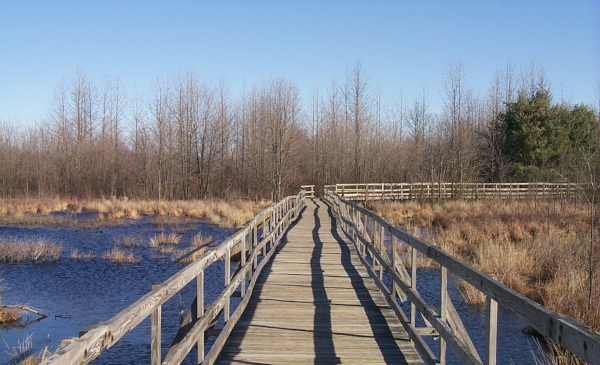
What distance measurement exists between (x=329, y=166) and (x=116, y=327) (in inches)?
1974

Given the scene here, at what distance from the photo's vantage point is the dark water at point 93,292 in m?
8.98

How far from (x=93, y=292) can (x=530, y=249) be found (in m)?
11.3

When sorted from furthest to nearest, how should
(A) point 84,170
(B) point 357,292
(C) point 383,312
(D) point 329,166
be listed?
(D) point 329,166
(A) point 84,170
(B) point 357,292
(C) point 383,312

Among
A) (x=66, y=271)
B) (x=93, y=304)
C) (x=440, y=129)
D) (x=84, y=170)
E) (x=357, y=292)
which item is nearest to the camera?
(x=357, y=292)

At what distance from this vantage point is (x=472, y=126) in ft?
161

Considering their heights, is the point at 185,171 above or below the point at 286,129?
below

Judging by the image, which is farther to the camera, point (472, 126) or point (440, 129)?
point (472, 126)

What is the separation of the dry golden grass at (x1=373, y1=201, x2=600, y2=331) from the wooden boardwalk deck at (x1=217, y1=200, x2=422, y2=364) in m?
3.51

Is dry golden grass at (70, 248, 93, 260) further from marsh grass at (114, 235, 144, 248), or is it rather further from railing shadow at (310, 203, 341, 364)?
railing shadow at (310, 203, 341, 364)

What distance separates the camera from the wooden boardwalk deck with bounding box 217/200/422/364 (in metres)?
5.00

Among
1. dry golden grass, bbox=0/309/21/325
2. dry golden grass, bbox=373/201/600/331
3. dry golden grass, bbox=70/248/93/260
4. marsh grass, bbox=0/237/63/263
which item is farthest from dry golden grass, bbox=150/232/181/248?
dry golden grass, bbox=373/201/600/331

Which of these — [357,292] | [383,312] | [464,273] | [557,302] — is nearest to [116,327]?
[464,273]

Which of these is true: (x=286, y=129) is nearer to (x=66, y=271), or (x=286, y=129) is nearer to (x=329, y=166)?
(x=329, y=166)

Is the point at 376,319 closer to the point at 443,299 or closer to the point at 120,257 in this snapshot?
the point at 443,299
